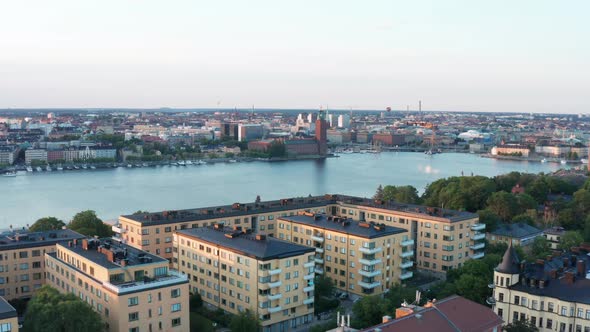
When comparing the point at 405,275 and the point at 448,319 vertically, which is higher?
the point at 448,319

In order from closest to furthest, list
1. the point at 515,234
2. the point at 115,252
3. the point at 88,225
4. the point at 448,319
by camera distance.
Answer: the point at 448,319, the point at 115,252, the point at 88,225, the point at 515,234

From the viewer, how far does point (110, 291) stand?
6.29 m

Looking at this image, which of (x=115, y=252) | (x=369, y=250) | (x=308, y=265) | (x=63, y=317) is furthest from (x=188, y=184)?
(x=63, y=317)

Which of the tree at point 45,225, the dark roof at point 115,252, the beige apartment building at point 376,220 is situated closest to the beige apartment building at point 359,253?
the beige apartment building at point 376,220

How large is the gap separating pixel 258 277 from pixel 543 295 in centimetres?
343

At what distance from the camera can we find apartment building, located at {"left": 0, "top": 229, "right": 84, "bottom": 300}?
8227 millimetres

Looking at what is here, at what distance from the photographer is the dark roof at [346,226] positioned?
353 inches

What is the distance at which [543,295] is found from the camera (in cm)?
701

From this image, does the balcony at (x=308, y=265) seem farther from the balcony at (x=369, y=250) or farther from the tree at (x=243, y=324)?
the tree at (x=243, y=324)

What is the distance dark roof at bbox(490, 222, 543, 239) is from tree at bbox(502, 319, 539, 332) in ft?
16.5

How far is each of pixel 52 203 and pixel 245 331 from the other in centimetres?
1466

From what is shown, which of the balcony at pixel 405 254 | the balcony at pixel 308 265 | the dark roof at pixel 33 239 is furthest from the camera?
the balcony at pixel 405 254

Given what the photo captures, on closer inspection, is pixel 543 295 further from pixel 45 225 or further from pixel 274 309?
pixel 45 225

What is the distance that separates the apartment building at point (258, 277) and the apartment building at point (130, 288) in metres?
1.14
